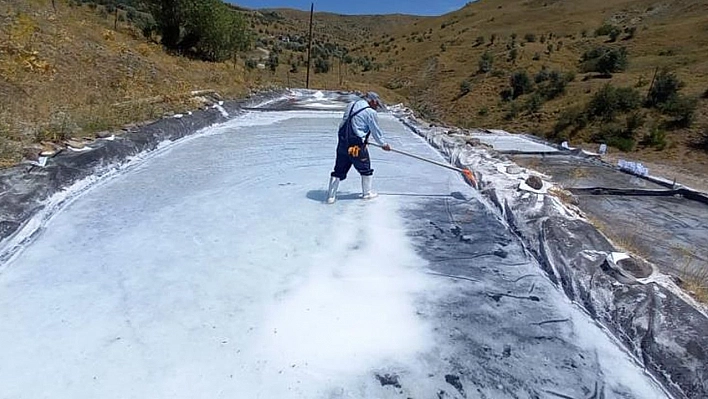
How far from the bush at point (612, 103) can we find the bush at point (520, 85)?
4801 millimetres

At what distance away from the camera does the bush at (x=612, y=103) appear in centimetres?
1469

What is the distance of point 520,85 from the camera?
65.6 ft

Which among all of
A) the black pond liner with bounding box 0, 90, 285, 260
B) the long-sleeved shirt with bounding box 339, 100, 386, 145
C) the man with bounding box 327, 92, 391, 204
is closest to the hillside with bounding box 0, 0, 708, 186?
the black pond liner with bounding box 0, 90, 285, 260

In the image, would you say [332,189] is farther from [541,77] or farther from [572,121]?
[541,77]

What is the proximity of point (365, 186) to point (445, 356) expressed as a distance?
7.88 ft

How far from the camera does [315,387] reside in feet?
6.35

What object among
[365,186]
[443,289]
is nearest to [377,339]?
[443,289]

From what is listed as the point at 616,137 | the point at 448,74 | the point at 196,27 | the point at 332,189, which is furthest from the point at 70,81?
the point at 448,74

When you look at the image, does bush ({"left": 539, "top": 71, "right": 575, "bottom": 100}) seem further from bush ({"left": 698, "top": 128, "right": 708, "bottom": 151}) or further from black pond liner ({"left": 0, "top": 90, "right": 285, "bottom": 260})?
black pond liner ({"left": 0, "top": 90, "right": 285, "bottom": 260})

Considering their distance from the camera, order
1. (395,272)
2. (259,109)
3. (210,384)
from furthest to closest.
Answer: (259,109) → (395,272) → (210,384)

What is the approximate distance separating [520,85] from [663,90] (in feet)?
21.0

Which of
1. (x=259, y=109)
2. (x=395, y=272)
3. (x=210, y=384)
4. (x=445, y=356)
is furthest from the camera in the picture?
(x=259, y=109)

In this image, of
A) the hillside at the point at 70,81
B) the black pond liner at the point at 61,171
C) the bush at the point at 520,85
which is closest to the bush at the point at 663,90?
the bush at the point at 520,85

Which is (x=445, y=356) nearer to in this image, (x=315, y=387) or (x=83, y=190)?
(x=315, y=387)
